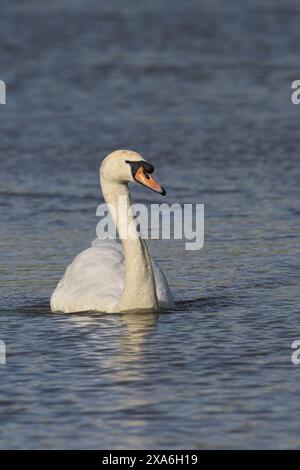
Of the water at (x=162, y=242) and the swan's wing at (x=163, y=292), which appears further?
the swan's wing at (x=163, y=292)

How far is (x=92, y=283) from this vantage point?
12.1 m

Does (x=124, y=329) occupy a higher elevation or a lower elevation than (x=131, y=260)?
lower

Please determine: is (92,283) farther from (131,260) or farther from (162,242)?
(162,242)

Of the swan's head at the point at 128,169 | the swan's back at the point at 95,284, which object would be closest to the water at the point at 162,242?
the swan's back at the point at 95,284

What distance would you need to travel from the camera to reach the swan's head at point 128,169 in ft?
37.9

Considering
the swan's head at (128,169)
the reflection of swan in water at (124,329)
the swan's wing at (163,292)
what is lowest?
the reflection of swan in water at (124,329)

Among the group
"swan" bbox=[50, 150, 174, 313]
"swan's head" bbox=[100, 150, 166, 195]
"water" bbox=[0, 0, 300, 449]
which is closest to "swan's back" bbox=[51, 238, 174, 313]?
"swan" bbox=[50, 150, 174, 313]

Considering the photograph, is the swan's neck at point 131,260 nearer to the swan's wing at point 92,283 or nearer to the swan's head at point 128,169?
the swan's head at point 128,169

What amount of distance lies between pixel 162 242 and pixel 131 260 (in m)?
3.03

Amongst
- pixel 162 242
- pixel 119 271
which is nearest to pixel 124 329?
pixel 119 271

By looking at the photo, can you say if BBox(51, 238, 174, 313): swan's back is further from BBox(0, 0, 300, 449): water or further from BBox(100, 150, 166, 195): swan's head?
BBox(100, 150, 166, 195): swan's head

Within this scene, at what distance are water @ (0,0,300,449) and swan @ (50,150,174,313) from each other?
0.47ft

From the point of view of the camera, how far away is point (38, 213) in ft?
52.2
